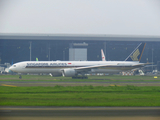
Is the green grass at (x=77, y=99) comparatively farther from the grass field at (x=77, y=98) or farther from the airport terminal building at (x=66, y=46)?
the airport terminal building at (x=66, y=46)

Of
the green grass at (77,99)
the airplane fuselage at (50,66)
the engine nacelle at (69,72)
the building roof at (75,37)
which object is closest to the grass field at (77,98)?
the green grass at (77,99)

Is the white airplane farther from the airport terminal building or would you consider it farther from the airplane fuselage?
the airport terminal building

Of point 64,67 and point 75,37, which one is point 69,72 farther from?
point 75,37

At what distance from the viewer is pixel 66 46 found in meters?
95.8

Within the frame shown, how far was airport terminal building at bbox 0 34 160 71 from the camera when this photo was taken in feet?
301

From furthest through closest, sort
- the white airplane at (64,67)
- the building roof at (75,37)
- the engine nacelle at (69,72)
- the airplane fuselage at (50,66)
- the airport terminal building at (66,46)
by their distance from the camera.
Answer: the airport terminal building at (66,46) < the building roof at (75,37) < the airplane fuselage at (50,66) < the white airplane at (64,67) < the engine nacelle at (69,72)

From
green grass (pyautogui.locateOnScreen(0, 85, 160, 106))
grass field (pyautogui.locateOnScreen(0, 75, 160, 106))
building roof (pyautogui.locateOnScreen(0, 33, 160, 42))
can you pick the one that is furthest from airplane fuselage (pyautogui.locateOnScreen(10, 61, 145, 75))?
building roof (pyautogui.locateOnScreen(0, 33, 160, 42))

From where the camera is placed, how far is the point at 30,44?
91.6 m

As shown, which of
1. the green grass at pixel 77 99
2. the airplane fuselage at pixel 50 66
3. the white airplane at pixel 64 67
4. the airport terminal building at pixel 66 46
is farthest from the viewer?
the airport terminal building at pixel 66 46

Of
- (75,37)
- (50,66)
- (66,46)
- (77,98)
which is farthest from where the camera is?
(66,46)

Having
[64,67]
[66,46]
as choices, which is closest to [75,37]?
[66,46]

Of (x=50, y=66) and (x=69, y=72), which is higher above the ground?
(x=50, y=66)

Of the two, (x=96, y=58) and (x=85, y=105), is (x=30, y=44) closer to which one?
(x=96, y=58)

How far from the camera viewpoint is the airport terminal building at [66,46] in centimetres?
9169
